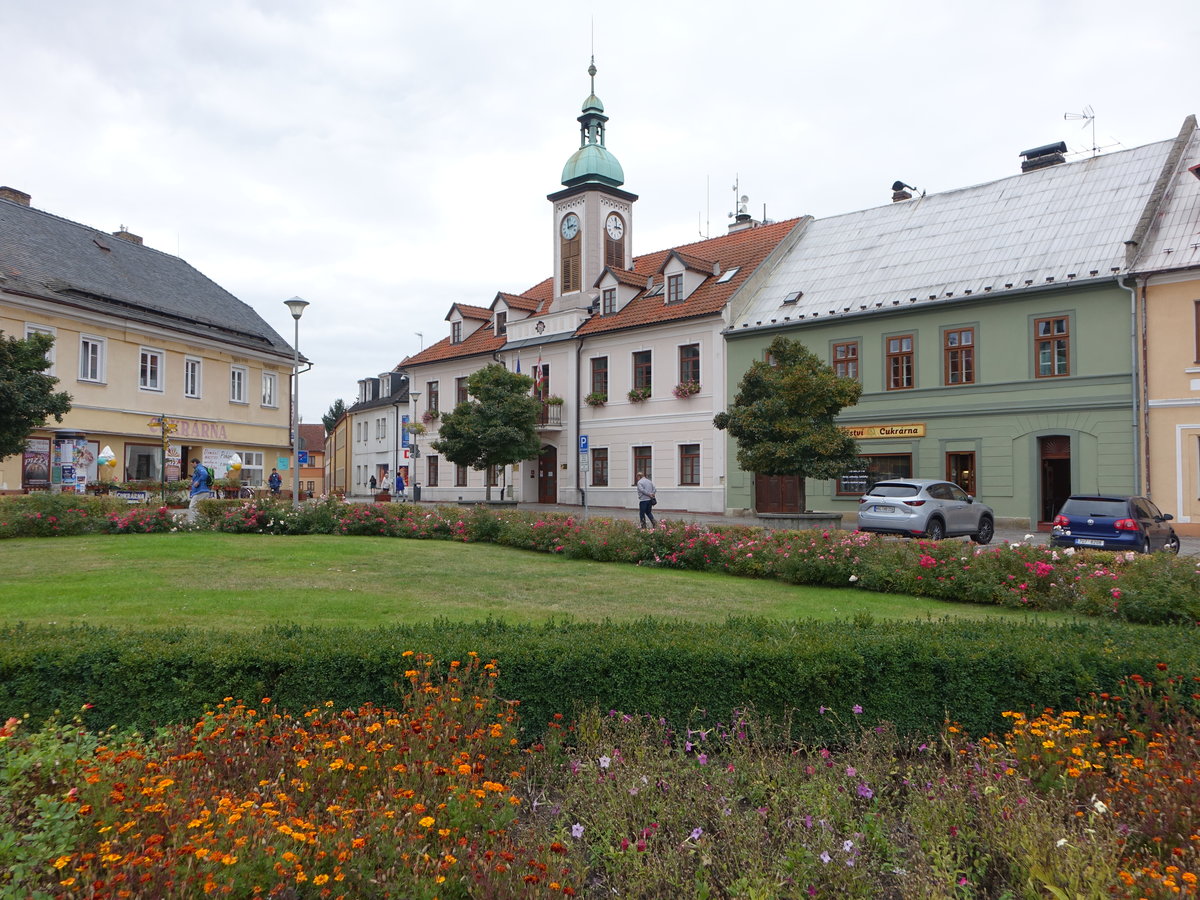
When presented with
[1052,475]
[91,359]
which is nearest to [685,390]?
[1052,475]

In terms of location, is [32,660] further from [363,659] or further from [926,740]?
[926,740]

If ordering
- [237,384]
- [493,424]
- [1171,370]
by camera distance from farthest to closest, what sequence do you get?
[237,384] < [493,424] < [1171,370]

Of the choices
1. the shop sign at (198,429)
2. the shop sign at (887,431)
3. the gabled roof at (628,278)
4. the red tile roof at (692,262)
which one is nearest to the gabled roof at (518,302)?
the gabled roof at (628,278)

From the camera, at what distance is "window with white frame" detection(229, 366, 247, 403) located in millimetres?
39531

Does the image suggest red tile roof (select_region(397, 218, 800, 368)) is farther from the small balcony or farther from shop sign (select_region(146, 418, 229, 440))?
shop sign (select_region(146, 418, 229, 440))

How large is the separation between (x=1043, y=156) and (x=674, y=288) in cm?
1441

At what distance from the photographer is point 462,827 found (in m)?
4.08

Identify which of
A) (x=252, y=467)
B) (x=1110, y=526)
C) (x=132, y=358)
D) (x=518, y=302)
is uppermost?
(x=518, y=302)

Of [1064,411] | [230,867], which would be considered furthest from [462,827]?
[1064,411]

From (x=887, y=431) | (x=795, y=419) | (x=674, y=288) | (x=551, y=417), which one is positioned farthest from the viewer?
(x=551, y=417)

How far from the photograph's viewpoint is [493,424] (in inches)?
1423

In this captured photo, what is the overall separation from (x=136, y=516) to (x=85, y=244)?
22513 millimetres

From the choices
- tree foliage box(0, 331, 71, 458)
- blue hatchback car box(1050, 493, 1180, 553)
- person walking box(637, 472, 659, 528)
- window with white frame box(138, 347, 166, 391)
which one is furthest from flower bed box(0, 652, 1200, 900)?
window with white frame box(138, 347, 166, 391)

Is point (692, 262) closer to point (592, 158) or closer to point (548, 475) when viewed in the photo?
point (592, 158)
